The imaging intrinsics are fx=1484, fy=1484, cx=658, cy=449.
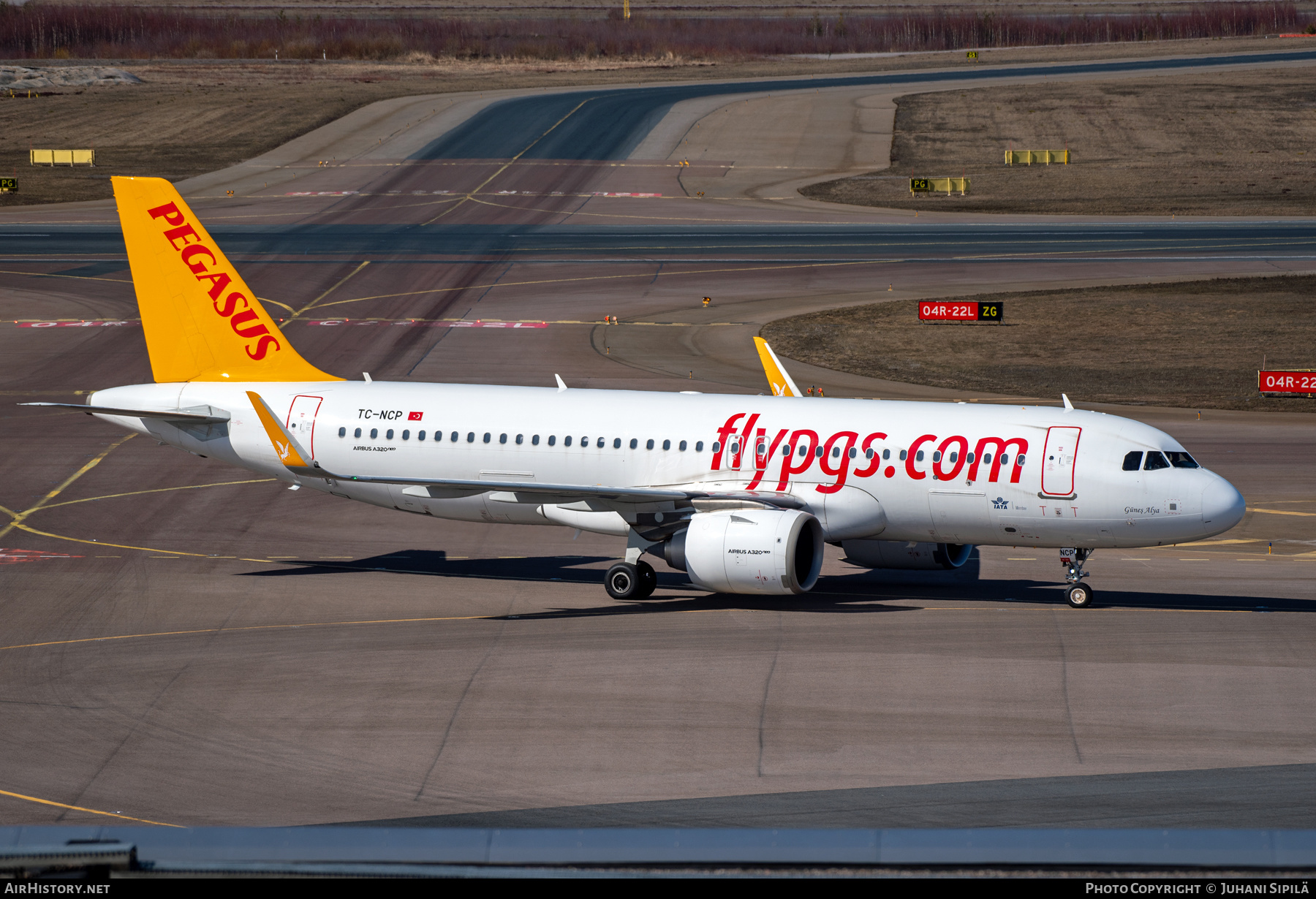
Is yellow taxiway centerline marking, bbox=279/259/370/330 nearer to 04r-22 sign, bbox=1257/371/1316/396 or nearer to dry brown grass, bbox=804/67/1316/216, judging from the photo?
dry brown grass, bbox=804/67/1316/216

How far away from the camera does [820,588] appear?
3881 centimetres

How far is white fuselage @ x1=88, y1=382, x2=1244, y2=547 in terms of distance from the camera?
35000 millimetres

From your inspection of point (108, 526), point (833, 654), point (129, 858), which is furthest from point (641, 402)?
point (129, 858)

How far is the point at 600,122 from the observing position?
143m

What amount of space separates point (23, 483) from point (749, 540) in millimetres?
27249

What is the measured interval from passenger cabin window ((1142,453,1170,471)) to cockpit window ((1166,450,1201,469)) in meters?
0.23

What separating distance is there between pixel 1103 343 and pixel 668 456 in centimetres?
3740

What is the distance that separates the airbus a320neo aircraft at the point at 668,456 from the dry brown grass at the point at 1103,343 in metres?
24.6

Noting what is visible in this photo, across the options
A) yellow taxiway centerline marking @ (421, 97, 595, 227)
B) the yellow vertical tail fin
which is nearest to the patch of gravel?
yellow taxiway centerline marking @ (421, 97, 595, 227)

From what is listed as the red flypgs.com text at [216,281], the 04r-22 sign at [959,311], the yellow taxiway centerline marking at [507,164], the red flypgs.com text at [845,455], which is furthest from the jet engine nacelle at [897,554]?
the yellow taxiway centerline marking at [507,164]

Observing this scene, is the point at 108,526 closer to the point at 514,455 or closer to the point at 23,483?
the point at 23,483

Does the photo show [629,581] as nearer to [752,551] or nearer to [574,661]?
[752,551]

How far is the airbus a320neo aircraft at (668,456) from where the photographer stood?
35.0 metres

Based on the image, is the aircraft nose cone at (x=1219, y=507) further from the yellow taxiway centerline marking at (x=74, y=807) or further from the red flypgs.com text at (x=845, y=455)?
the yellow taxiway centerline marking at (x=74, y=807)
